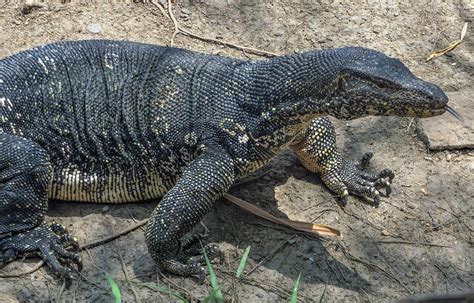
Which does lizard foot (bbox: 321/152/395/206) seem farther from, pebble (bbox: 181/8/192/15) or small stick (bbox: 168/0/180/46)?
pebble (bbox: 181/8/192/15)

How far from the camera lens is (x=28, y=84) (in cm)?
586

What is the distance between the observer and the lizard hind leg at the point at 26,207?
5656 mm

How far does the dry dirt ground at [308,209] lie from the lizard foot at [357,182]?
0.35ft

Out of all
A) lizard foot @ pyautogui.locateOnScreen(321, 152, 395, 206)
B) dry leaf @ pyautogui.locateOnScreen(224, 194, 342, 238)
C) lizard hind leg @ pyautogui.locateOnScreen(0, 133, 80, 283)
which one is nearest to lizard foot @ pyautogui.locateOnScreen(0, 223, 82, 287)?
lizard hind leg @ pyautogui.locateOnScreen(0, 133, 80, 283)

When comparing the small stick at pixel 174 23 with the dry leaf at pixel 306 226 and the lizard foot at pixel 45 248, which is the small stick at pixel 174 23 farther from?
the lizard foot at pixel 45 248

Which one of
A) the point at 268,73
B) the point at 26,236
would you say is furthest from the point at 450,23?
the point at 26,236

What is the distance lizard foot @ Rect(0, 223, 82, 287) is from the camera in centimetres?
573

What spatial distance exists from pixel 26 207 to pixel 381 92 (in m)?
3.23

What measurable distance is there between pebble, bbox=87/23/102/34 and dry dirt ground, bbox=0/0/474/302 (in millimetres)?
45

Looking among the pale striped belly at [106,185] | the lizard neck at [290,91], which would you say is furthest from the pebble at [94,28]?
the lizard neck at [290,91]

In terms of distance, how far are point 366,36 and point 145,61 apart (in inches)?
136

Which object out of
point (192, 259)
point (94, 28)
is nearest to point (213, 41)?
point (94, 28)

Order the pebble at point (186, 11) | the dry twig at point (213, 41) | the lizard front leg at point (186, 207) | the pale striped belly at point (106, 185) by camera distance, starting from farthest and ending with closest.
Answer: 1. the pebble at point (186, 11)
2. the dry twig at point (213, 41)
3. the pale striped belly at point (106, 185)
4. the lizard front leg at point (186, 207)

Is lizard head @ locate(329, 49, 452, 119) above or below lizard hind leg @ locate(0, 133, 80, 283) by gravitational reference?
above
